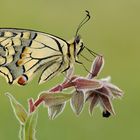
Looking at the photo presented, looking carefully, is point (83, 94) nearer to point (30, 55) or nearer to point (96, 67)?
point (96, 67)

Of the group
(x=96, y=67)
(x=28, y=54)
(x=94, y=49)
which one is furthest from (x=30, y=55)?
(x=94, y=49)

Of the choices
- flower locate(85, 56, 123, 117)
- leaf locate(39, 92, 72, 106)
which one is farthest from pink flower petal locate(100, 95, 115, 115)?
leaf locate(39, 92, 72, 106)

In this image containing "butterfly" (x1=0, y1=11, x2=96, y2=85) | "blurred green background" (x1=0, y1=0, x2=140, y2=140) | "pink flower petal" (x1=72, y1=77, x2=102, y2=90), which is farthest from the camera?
"blurred green background" (x1=0, y1=0, x2=140, y2=140)

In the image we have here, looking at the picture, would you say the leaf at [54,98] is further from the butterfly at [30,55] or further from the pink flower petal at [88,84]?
the butterfly at [30,55]

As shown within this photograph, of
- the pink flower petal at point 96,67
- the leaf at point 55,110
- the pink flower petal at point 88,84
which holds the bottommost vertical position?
the leaf at point 55,110

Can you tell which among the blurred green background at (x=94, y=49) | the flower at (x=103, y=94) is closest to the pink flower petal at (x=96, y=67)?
the flower at (x=103, y=94)

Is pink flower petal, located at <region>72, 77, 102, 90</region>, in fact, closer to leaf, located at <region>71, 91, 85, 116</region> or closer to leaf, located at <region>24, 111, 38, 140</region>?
leaf, located at <region>71, 91, 85, 116</region>

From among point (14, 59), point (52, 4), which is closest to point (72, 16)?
point (52, 4)
